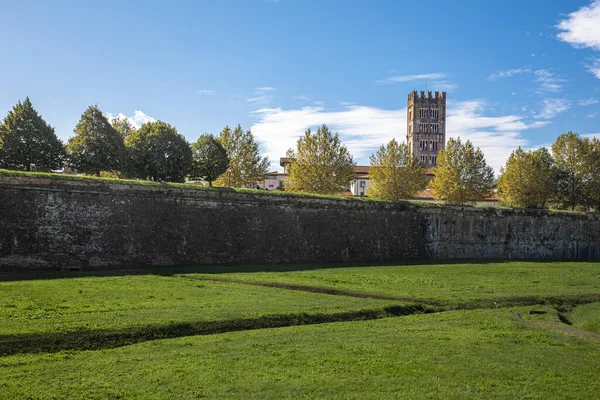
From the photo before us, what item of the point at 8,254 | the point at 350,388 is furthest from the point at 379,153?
the point at 350,388

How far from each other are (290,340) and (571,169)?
2167 inches

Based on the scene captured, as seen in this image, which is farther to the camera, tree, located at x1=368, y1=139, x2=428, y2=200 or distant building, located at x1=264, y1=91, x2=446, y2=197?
distant building, located at x1=264, y1=91, x2=446, y2=197

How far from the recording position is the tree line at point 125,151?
35.0 m

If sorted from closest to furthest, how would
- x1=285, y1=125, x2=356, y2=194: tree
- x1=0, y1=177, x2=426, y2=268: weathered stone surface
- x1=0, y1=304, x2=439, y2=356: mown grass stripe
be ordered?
1. x1=0, y1=304, x2=439, y2=356: mown grass stripe
2. x1=0, y1=177, x2=426, y2=268: weathered stone surface
3. x1=285, y1=125, x2=356, y2=194: tree

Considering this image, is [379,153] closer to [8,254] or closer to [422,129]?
[8,254]

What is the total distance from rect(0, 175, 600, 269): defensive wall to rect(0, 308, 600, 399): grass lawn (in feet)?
49.8

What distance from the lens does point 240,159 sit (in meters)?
55.8

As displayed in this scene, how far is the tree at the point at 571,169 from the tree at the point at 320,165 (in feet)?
75.7

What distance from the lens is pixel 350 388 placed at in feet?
31.9

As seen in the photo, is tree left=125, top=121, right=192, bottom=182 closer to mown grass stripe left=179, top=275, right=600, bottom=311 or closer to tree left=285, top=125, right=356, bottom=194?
tree left=285, top=125, right=356, bottom=194

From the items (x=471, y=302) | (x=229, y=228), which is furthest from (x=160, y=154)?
(x=471, y=302)

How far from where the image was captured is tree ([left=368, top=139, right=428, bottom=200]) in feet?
200

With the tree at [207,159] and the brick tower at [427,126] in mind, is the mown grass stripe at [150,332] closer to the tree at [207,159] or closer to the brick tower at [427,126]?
the tree at [207,159]

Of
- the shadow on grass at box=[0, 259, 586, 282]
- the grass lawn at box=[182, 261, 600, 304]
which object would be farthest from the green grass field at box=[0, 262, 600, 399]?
the shadow on grass at box=[0, 259, 586, 282]
